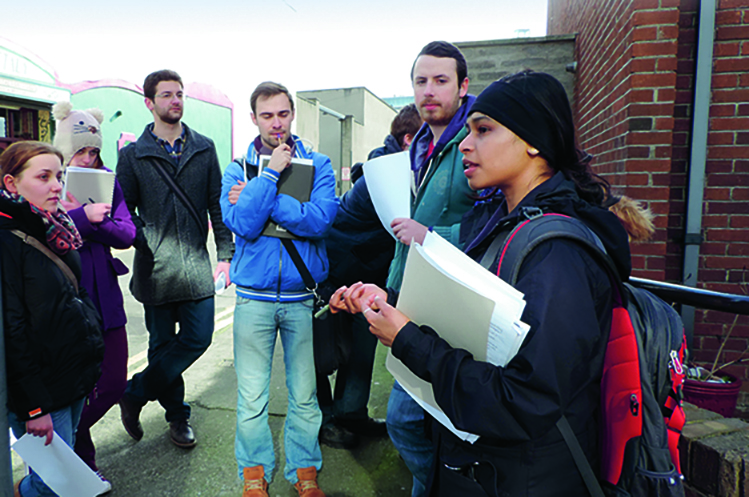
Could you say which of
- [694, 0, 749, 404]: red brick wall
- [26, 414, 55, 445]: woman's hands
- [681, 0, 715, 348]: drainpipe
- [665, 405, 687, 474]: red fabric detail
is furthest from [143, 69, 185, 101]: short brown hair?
[694, 0, 749, 404]: red brick wall

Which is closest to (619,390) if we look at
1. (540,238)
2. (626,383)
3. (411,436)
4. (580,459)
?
(626,383)

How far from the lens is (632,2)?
3078mm

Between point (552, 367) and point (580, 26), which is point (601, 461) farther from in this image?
point (580, 26)

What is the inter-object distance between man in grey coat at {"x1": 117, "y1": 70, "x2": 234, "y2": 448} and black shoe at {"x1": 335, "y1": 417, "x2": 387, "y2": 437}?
100 centimetres

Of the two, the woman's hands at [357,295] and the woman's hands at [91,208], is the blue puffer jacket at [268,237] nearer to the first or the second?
A: the woman's hands at [91,208]

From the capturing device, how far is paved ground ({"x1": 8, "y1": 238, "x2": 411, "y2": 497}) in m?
2.72

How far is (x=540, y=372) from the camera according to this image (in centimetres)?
108

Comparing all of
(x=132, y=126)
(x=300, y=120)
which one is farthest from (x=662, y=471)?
(x=300, y=120)

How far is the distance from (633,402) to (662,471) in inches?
7.5

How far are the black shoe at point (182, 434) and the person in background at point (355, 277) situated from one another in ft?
2.77

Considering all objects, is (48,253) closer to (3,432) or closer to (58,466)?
(3,432)

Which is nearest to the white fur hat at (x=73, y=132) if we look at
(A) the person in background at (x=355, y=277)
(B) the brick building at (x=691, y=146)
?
(A) the person in background at (x=355, y=277)

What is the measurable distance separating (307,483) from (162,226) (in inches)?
71.0

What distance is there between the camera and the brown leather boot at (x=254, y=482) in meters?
2.51
